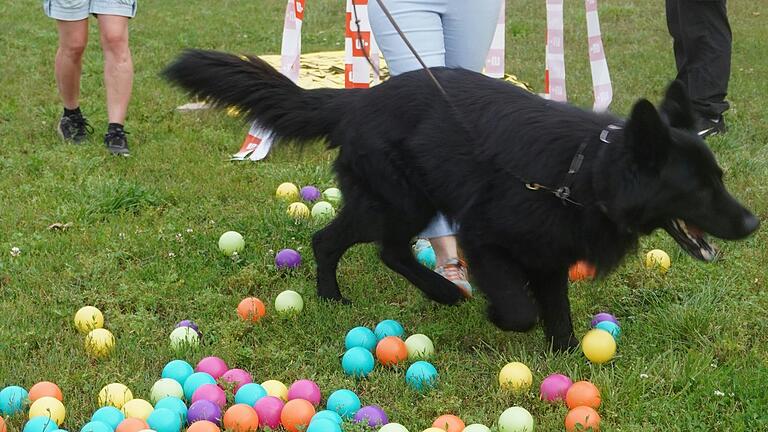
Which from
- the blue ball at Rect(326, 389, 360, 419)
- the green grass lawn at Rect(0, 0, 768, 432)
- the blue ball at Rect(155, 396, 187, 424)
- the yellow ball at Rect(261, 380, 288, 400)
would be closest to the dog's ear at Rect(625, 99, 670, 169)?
the green grass lawn at Rect(0, 0, 768, 432)

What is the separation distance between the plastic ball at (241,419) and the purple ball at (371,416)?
0.35 meters

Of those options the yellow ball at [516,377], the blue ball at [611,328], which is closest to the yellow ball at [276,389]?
the yellow ball at [516,377]

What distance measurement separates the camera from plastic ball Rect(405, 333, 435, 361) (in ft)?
10.9

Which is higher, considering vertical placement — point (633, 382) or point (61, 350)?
point (633, 382)

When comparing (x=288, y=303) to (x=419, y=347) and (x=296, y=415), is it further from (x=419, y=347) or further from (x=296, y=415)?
(x=296, y=415)

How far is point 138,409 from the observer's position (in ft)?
9.34

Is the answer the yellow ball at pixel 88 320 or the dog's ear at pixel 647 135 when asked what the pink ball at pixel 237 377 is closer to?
the yellow ball at pixel 88 320

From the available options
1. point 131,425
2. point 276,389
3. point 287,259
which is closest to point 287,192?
point 287,259

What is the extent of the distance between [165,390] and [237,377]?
266 mm

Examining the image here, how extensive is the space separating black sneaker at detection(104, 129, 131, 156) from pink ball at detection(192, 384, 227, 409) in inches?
127

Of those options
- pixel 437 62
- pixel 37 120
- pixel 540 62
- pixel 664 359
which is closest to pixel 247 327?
pixel 437 62

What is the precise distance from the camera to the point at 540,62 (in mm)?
8781

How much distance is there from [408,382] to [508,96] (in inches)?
45.8

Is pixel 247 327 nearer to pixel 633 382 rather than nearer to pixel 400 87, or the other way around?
pixel 400 87
